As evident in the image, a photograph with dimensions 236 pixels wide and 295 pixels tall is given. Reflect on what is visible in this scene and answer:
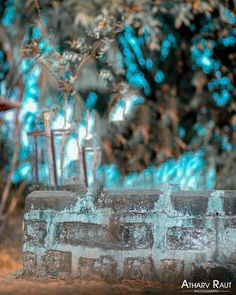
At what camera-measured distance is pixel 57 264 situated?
3.58 metres

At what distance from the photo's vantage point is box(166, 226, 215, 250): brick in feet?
11.1

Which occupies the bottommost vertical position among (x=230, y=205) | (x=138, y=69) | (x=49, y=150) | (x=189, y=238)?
(x=189, y=238)

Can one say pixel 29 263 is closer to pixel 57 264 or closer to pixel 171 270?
pixel 57 264

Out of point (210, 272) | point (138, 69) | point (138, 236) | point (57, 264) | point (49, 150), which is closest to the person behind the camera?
point (210, 272)

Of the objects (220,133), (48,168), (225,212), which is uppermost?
(220,133)

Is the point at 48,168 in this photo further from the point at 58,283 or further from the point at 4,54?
the point at 58,283

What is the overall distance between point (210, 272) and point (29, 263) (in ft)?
4.07

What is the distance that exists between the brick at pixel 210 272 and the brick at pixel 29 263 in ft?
3.59

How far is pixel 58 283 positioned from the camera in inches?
135

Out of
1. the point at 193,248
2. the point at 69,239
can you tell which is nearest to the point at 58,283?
the point at 69,239

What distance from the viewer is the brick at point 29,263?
3.64 metres

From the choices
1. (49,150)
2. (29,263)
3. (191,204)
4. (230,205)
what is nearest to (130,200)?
(191,204)

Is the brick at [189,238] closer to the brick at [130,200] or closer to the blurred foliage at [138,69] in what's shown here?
the brick at [130,200]

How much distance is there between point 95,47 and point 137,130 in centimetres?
169
